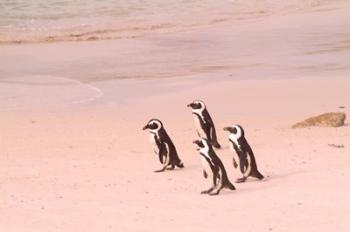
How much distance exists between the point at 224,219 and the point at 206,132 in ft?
12.1

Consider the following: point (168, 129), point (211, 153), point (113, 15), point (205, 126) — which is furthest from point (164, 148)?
point (113, 15)

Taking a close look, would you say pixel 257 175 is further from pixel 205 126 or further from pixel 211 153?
pixel 205 126

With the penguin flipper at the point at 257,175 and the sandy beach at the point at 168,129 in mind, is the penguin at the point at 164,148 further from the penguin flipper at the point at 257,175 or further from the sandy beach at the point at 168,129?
the penguin flipper at the point at 257,175

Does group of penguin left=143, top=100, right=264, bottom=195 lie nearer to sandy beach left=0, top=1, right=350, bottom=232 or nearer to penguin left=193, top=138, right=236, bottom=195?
penguin left=193, top=138, right=236, bottom=195

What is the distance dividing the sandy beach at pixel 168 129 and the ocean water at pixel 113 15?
9.12ft

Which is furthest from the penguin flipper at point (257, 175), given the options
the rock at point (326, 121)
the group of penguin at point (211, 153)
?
the rock at point (326, 121)

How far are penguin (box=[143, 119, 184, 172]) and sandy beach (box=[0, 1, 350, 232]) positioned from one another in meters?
0.17

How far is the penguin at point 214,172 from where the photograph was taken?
837 cm

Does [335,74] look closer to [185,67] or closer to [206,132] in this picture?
[185,67]

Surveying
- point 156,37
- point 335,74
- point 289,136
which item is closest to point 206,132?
point 289,136

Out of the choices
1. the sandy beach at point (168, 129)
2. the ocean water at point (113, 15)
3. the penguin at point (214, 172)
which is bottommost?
the ocean water at point (113, 15)

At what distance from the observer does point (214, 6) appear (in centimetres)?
3519

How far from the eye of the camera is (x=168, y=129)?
494 inches

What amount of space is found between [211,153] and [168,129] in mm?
3974
